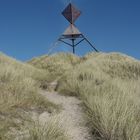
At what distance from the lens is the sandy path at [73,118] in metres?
6.58

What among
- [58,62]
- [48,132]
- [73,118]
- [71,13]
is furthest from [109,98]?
→ [71,13]

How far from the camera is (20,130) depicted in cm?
622

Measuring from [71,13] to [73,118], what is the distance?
81.7ft

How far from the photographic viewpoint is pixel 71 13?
1266 inches

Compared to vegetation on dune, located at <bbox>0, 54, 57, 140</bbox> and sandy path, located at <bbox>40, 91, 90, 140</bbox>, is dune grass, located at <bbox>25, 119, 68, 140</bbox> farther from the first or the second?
vegetation on dune, located at <bbox>0, 54, 57, 140</bbox>

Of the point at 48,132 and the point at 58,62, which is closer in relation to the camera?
the point at 48,132

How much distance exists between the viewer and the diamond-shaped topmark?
31984 mm

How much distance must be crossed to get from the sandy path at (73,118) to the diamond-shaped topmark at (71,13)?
21775 millimetres

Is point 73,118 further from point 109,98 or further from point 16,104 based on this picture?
point 109,98

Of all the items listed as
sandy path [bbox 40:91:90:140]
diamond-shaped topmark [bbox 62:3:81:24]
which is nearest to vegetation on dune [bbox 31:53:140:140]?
sandy path [bbox 40:91:90:140]

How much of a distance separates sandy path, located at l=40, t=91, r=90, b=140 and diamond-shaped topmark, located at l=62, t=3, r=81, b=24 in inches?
857

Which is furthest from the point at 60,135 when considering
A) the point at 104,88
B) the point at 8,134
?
the point at 104,88

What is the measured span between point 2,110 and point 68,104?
3.05m

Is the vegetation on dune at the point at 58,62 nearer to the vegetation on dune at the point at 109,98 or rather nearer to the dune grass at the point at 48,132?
the vegetation on dune at the point at 109,98
